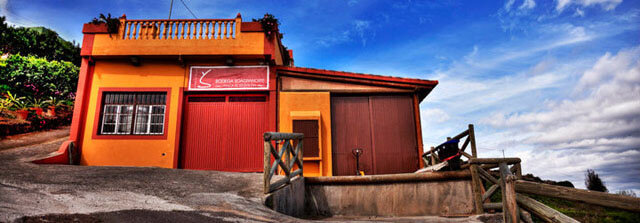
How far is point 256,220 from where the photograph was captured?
3580 mm

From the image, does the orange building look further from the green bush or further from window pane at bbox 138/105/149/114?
the green bush

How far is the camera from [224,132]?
10453 mm

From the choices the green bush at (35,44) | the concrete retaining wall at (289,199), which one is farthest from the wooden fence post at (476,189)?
the green bush at (35,44)

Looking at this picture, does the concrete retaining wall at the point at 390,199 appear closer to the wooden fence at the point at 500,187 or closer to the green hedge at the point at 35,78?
the wooden fence at the point at 500,187

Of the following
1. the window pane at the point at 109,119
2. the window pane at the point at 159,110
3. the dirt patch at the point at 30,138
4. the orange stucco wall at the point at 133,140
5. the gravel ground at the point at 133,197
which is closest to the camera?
the gravel ground at the point at 133,197

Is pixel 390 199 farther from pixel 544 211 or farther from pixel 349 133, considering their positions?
pixel 544 211

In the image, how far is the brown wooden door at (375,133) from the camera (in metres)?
10.2

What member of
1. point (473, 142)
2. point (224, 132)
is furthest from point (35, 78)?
point (473, 142)

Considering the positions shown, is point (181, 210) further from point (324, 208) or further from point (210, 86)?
point (210, 86)

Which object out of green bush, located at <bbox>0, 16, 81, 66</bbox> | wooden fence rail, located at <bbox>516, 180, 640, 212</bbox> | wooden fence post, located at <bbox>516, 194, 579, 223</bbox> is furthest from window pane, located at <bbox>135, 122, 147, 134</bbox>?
green bush, located at <bbox>0, 16, 81, 66</bbox>

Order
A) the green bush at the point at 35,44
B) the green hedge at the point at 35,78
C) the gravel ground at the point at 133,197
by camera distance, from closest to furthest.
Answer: the gravel ground at the point at 133,197 < the green hedge at the point at 35,78 < the green bush at the point at 35,44

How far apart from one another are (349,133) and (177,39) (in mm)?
6451

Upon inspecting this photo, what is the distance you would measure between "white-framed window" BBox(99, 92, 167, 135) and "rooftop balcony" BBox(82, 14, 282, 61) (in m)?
1.39

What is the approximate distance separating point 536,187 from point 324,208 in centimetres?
479
